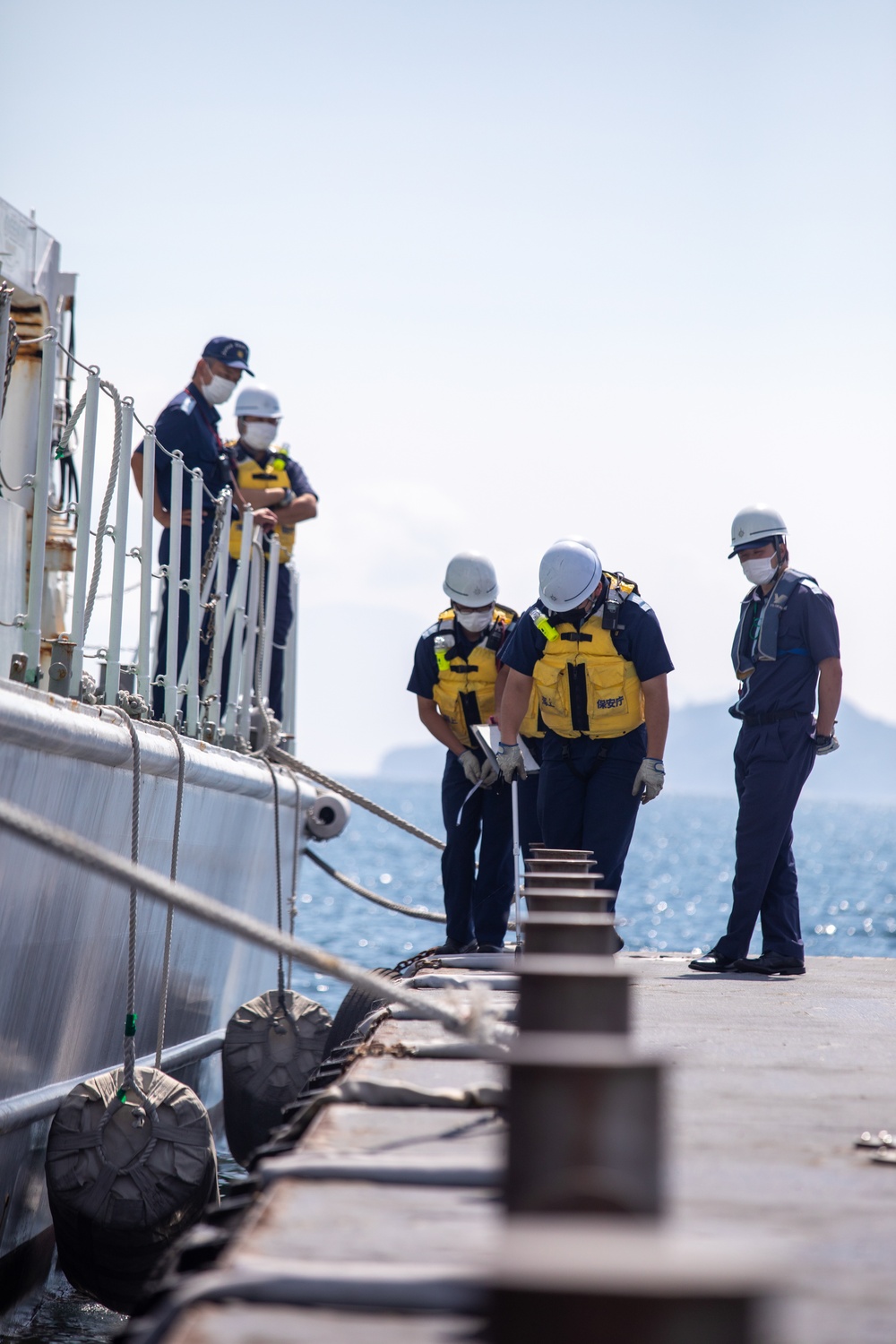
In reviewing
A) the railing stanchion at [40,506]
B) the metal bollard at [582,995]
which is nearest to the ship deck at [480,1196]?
the metal bollard at [582,995]

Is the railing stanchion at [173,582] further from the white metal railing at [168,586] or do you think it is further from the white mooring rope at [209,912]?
the white mooring rope at [209,912]

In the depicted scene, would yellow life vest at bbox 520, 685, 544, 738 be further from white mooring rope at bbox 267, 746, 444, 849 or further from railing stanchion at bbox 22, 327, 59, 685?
railing stanchion at bbox 22, 327, 59, 685

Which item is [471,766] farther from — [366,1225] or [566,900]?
[366,1225]

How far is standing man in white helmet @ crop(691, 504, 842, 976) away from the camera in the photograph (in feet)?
21.8

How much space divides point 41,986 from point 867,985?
350cm

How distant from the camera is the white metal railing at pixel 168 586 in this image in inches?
213

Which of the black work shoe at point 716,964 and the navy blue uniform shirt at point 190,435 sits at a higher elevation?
the navy blue uniform shirt at point 190,435

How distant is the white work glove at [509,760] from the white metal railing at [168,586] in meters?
1.56

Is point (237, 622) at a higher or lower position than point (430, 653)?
higher

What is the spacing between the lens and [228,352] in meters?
8.33

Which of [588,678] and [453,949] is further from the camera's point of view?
[453,949]

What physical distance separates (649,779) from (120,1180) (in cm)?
288

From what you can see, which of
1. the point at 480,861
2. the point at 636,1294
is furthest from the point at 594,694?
the point at 636,1294

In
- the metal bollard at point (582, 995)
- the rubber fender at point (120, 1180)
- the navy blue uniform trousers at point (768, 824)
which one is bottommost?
the rubber fender at point (120, 1180)
